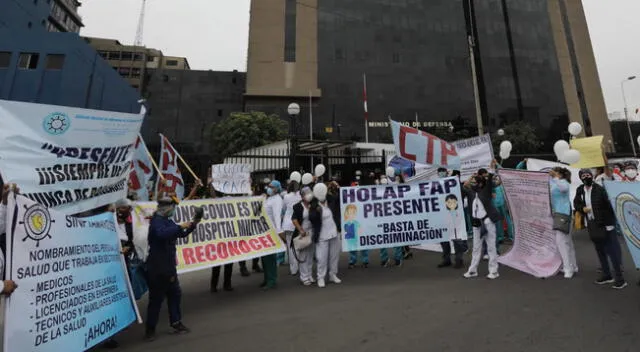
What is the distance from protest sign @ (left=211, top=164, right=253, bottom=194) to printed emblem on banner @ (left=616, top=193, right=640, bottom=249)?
272 inches

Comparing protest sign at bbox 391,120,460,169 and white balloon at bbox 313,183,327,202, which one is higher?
protest sign at bbox 391,120,460,169

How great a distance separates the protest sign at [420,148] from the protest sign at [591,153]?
2566mm

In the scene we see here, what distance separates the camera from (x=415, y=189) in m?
7.19

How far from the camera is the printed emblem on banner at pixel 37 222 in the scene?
2908mm

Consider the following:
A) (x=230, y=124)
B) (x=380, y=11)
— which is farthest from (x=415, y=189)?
(x=380, y=11)

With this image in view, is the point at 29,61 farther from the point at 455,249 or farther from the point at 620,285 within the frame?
the point at 620,285

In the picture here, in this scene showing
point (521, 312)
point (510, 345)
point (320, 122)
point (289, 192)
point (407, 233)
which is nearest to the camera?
point (510, 345)

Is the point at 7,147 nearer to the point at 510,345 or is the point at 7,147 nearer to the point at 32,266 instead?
the point at 32,266

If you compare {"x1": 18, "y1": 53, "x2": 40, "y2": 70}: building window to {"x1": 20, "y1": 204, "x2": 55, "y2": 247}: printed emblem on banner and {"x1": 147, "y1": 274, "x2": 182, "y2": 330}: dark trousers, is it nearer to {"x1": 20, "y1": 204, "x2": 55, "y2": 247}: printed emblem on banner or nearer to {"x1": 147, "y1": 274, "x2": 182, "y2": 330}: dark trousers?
{"x1": 147, "y1": 274, "x2": 182, "y2": 330}: dark trousers

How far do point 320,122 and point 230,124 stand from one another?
1300 centimetres

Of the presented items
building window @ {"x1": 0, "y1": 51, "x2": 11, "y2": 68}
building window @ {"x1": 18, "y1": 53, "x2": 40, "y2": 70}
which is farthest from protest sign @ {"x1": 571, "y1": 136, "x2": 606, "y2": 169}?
building window @ {"x1": 0, "y1": 51, "x2": 11, "y2": 68}

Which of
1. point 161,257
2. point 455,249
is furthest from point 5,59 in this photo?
point 455,249

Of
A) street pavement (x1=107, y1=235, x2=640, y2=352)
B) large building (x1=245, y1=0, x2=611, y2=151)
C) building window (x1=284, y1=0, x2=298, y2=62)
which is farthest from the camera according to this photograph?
building window (x1=284, y1=0, x2=298, y2=62)

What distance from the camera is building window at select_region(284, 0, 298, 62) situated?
4278 centimetres
